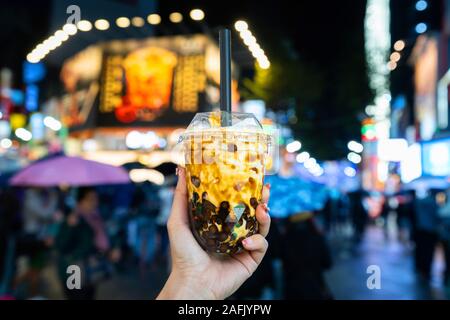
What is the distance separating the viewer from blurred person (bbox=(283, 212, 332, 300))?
523 cm

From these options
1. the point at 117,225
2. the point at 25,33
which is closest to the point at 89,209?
the point at 117,225

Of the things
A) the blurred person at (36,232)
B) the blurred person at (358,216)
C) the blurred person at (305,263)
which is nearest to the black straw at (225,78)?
the blurred person at (305,263)

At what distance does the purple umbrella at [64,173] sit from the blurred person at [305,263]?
312cm

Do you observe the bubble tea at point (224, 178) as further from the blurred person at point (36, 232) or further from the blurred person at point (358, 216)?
the blurred person at point (358, 216)

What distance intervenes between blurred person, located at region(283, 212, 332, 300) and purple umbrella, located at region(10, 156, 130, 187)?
10.2 feet

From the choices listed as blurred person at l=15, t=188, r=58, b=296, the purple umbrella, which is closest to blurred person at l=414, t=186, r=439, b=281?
the purple umbrella

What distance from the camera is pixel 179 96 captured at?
22.1 metres

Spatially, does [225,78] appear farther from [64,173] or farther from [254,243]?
[64,173]

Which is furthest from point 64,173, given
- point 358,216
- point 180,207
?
point 358,216

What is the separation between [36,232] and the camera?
29.0ft

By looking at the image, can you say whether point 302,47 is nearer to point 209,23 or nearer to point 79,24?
point 209,23

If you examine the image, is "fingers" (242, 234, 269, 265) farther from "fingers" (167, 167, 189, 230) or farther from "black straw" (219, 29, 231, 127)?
"black straw" (219, 29, 231, 127)

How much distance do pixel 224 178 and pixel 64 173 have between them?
5.91 m

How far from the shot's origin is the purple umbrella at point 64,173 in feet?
21.8
